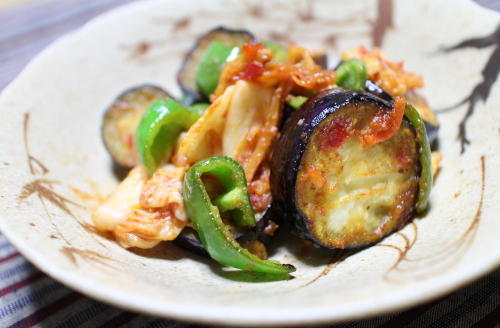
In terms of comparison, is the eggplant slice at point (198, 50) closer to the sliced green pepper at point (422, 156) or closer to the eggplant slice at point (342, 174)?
the eggplant slice at point (342, 174)

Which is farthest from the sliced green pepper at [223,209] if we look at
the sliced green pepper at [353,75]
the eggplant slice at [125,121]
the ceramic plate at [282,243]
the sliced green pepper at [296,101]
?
the eggplant slice at [125,121]

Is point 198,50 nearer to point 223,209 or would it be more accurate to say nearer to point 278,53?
point 278,53

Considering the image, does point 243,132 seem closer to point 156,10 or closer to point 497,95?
point 497,95

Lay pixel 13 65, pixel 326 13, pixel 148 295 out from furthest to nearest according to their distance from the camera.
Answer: pixel 13 65
pixel 326 13
pixel 148 295

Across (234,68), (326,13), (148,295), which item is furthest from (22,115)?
(326,13)

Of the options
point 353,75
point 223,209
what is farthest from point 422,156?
point 223,209

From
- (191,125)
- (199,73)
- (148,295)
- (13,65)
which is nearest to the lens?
(148,295)
